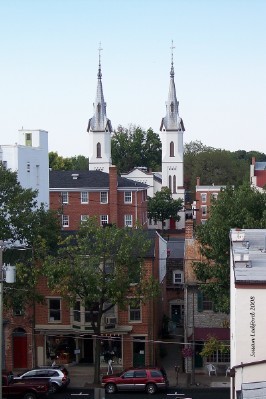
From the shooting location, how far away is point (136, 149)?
174 m

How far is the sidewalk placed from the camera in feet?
155

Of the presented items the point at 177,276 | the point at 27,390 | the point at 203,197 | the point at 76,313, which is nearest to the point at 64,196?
the point at 203,197

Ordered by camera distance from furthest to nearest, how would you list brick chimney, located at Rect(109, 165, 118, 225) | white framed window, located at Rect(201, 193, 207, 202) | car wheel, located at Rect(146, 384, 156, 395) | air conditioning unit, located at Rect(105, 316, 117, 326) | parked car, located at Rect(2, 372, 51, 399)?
white framed window, located at Rect(201, 193, 207, 202), brick chimney, located at Rect(109, 165, 118, 225), air conditioning unit, located at Rect(105, 316, 117, 326), car wheel, located at Rect(146, 384, 156, 395), parked car, located at Rect(2, 372, 51, 399)

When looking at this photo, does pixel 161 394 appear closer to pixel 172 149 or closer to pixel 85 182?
pixel 85 182

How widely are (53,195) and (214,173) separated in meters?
59.3

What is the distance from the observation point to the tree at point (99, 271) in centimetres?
4619

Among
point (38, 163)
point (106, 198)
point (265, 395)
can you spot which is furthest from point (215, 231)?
point (106, 198)

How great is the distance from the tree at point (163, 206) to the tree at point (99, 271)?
260ft

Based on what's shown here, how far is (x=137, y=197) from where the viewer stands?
106188 mm

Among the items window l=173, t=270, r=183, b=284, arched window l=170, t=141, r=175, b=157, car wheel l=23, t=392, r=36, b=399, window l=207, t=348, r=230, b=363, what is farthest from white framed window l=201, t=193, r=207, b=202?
car wheel l=23, t=392, r=36, b=399

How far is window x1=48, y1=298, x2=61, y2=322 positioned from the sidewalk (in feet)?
9.42

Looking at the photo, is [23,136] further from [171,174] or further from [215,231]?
[171,174]

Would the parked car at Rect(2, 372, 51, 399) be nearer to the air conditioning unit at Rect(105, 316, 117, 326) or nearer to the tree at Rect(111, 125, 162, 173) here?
the air conditioning unit at Rect(105, 316, 117, 326)

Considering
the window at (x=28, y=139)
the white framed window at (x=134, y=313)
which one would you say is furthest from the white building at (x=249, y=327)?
the window at (x=28, y=139)
